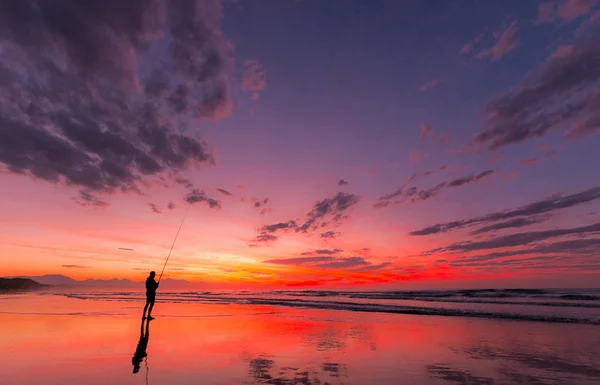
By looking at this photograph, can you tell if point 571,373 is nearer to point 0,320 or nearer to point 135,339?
point 135,339

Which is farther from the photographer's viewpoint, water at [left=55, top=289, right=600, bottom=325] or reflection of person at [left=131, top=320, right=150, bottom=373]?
water at [left=55, top=289, right=600, bottom=325]

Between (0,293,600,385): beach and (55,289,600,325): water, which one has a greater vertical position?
(55,289,600,325): water

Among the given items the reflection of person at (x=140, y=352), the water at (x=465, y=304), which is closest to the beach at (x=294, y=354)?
the reflection of person at (x=140, y=352)

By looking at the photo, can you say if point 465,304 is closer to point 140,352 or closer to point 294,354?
point 294,354

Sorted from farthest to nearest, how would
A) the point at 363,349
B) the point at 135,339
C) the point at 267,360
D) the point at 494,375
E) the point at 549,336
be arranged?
the point at 549,336
the point at 135,339
the point at 363,349
the point at 267,360
the point at 494,375

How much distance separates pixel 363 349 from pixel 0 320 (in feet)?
68.6

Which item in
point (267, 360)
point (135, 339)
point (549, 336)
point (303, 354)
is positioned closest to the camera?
point (267, 360)

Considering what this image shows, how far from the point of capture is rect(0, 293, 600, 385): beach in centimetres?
894

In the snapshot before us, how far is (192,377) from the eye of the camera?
28.6 feet

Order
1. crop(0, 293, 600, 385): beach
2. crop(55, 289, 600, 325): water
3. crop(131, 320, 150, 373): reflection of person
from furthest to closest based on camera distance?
1. crop(55, 289, 600, 325): water
2. crop(131, 320, 150, 373): reflection of person
3. crop(0, 293, 600, 385): beach

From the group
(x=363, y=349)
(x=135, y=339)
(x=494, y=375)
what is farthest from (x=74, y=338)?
(x=494, y=375)

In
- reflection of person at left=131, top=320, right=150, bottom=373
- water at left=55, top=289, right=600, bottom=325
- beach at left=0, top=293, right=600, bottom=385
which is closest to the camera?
beach at left=0, top=293, right=600, bottom=385

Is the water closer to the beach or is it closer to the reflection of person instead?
the beach

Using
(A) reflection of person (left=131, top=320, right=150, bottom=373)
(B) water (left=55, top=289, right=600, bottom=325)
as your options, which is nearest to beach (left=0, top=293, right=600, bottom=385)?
(A) reflection of person (left=131, top=320, right=150, bottom=373)
